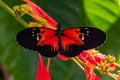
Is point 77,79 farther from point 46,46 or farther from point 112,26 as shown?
point 46,46

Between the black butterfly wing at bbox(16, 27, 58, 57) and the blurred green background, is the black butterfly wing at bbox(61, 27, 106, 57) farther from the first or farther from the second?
the blurred green background

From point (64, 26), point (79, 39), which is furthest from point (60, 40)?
point (64, 26)

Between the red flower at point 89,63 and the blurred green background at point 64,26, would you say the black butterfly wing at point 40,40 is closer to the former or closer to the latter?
the red flower at point 89,63

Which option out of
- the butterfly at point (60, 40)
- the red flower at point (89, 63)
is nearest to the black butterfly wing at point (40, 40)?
the butterfly at point (60, 40)

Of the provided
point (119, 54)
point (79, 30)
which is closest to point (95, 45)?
point (79, 30)

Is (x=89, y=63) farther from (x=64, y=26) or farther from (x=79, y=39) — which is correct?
(x=64, y=26)

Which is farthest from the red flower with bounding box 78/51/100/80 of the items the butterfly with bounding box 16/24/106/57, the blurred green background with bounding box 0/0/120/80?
the blurred green background with bounding box 0/0/120/80
